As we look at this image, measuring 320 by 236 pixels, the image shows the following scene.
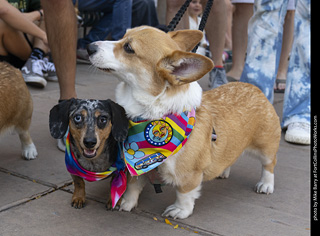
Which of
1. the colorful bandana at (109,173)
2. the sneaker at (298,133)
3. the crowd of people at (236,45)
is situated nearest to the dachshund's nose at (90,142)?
the colorful bandana at (109,173)

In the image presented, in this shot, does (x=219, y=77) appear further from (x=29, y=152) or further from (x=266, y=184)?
(x=29, y=152)

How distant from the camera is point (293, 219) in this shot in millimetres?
2982

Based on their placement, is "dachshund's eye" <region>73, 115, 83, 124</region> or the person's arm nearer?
"dachshund's eye" <region>73, 115, 83, 124</region>

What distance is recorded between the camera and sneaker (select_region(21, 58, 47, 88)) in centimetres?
572

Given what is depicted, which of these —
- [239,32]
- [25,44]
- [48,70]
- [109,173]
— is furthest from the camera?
[239,32]

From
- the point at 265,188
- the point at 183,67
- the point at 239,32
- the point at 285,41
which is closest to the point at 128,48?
the point at 183,67

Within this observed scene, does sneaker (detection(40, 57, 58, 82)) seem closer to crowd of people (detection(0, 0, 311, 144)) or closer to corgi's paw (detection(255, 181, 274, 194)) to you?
crowd of people (detection(0, 0, 311, 144))

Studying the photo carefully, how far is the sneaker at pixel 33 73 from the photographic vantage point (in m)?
5.72

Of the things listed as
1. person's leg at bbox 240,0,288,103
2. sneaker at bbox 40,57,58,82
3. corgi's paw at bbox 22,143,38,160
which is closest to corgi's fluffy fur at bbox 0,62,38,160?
corgi's paw at bbox 22,143,38,160

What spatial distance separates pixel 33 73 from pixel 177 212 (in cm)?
368

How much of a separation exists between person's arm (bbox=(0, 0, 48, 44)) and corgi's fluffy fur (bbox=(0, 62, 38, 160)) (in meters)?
1.90

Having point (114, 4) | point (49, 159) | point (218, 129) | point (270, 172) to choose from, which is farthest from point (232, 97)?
point (114, 4)

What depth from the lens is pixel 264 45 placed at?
16.3 ft

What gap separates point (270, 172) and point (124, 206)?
1.26m
